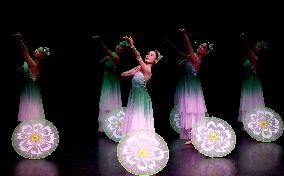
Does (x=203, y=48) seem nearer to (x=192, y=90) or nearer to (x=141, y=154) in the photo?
(x=192, y=90)

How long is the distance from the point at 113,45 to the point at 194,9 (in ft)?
5.39

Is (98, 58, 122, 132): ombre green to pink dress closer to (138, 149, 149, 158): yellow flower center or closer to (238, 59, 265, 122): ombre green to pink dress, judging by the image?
(238, 59, 265, 122): ombre green to pink dress

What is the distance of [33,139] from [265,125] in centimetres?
351

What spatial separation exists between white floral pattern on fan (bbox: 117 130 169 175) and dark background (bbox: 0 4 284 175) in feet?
6.55

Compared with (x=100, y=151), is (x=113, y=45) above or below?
above

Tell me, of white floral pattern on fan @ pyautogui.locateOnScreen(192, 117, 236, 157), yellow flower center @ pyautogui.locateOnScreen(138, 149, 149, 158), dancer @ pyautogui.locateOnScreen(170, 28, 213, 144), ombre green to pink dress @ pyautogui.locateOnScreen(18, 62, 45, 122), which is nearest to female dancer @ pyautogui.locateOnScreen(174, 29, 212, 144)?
dancer @ pyautogui.locateOnScreen(170, 28, 213, 144)

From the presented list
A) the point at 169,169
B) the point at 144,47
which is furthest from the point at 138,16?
the point at 169,169

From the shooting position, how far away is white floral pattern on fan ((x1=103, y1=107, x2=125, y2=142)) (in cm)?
831

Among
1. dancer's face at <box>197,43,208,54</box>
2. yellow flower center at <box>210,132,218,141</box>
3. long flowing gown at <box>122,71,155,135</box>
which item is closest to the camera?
long flowing gown at <box>122,71,155,135</box>

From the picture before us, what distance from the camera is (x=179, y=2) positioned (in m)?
9.62

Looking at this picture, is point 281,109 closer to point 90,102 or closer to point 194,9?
point 194,9

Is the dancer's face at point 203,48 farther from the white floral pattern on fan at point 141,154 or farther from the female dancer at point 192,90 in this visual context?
the white floral pattern on fan at point 141,154

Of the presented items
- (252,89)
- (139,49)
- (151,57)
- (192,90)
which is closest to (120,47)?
(139,49)

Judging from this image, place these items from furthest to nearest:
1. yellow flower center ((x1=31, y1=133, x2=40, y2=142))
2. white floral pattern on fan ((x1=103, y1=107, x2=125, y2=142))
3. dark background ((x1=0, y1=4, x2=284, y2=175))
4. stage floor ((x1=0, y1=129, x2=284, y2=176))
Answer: dark background ((x1=0, y1=4, x2=284, y2=175)), white floral pattern on fan ((x1=103, y1=107, x2=125, y2=142)), yellow flower center ((x1=31, y1=133, x2=40, y2=142)), stage floor ((x1=0, y1=129, x2=284, y2=176))
